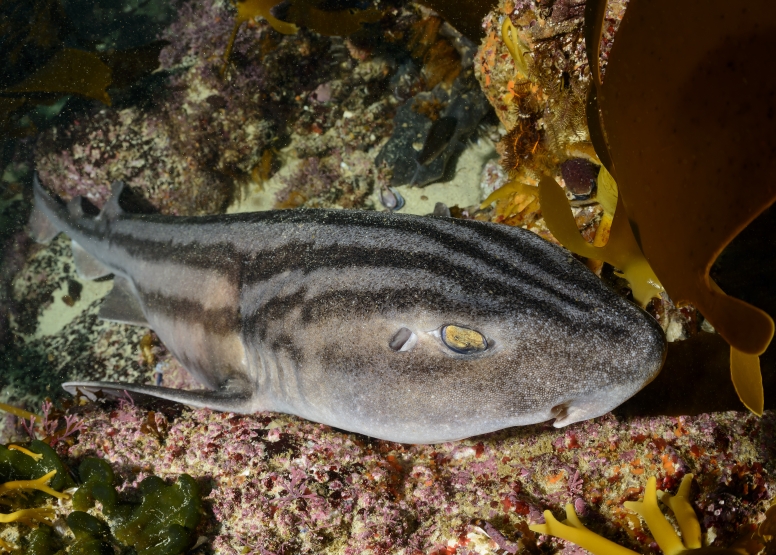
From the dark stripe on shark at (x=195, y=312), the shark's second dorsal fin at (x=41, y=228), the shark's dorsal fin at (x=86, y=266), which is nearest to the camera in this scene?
the dark stripe on shark at (x=195, y=312)

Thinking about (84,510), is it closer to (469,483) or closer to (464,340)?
(469,483)

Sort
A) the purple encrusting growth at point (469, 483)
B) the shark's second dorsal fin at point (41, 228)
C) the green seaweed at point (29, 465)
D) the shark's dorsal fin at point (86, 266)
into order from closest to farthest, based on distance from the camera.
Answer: the purple encrusting growth at point (469, 483) → the green seaweed at point (29, 465) → the shark's dorsal fin at point (86, 266) → the shark's second dorsal fin at point (41, 228)

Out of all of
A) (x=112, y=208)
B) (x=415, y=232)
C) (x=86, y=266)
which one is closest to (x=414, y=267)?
(x=415, y=232)

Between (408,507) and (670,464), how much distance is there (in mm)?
1435

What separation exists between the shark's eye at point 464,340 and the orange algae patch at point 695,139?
0.97 meters

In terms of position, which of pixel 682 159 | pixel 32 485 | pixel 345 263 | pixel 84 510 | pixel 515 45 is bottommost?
pixel 84 510

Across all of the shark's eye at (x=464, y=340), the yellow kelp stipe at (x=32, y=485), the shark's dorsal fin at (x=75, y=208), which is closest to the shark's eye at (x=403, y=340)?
the shark's eye at (x=464, y=340)

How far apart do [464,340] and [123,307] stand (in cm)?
422

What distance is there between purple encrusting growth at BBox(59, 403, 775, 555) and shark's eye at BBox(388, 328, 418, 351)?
91cm

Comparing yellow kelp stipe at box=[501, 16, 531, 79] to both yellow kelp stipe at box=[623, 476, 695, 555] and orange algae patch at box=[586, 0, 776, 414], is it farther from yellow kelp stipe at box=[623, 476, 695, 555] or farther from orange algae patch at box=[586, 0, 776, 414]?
yellow kelp stipe at box=[623, 476, 695, 555]

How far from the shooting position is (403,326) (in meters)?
2.26

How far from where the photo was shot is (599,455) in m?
2.57

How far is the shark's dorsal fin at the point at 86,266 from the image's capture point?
19.5 ft

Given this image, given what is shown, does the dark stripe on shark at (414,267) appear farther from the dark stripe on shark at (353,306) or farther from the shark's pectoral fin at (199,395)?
the shark's pectoral fin at (199,395)
